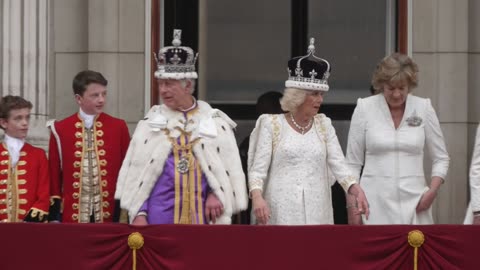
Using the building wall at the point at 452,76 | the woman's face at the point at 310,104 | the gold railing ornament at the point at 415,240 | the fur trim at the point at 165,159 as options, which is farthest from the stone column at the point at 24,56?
the gold railing ornament at the point at 415,240

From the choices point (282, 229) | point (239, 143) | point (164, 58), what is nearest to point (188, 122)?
point (164, 58)

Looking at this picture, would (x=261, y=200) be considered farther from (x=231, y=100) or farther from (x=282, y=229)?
(x=231, y=100)

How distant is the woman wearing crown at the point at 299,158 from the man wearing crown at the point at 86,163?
1.05 metres

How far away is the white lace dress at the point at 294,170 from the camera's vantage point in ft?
34.2

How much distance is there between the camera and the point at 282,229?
9.65 metres

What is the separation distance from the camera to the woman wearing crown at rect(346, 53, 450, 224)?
1078 cm

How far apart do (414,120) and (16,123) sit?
2.84 meters

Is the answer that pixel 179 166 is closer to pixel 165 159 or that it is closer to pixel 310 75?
pixel 165 159

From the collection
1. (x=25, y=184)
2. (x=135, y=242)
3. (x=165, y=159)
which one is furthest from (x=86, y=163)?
(x=135, y=242)

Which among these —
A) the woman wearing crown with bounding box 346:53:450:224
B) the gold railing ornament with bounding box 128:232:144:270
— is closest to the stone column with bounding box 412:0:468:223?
the woman wearing crown with bounding box 346:53:450:224

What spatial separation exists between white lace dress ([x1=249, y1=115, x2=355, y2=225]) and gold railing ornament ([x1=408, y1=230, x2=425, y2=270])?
887 mm

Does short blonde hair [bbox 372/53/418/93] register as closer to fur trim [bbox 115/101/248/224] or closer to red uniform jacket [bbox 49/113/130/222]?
fur trim [bbox 115/101/248/224]

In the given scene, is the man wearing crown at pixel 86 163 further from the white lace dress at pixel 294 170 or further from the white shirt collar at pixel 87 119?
the white lace dress at pixel 294 170

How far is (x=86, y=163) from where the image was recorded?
10766mm
